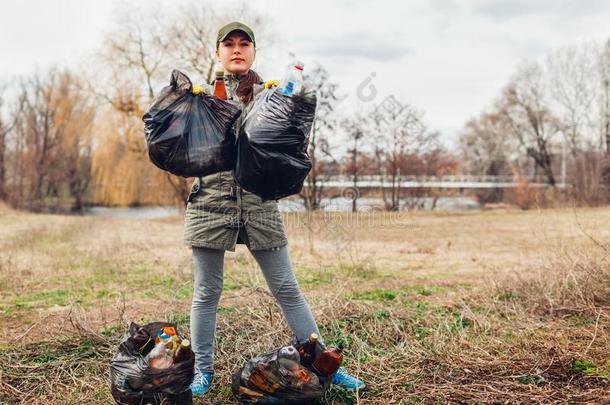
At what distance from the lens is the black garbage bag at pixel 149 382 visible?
2561 mm

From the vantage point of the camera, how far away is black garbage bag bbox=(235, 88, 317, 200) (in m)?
2.62

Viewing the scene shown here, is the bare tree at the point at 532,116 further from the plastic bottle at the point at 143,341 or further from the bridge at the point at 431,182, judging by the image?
the plastic bottle at the point at 143,341

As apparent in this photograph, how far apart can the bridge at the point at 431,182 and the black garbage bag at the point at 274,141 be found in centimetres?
1679

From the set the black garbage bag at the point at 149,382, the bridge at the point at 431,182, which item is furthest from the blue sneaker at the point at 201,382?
the bridge at the point at 431,182

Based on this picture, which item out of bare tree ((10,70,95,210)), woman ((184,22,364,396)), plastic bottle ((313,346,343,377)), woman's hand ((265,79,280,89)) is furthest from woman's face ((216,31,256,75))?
bare tree ((10,70,95,210))

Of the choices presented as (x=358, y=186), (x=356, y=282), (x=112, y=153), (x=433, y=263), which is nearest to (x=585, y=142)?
(x=358, y=186)

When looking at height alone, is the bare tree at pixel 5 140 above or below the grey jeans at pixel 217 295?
above

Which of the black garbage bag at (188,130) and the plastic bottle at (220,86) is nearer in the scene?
the black garbage bag at (188,130)

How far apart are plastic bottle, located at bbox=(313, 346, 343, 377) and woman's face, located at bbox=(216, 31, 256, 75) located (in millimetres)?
1491

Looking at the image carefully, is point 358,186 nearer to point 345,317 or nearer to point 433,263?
point 433,263

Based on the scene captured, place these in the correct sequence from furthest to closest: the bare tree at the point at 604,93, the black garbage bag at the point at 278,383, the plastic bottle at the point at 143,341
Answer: the bare tree at the point at 604,93, the plastic bottle at the point at 143,341, the black garbage bag at the point at 278,383

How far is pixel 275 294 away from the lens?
9.96 ft

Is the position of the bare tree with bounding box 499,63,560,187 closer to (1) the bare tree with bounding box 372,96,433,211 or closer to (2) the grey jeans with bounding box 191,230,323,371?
(1) the bare tree with bounding box 372,96,433,211

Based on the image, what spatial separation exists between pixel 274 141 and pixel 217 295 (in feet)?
3.12
